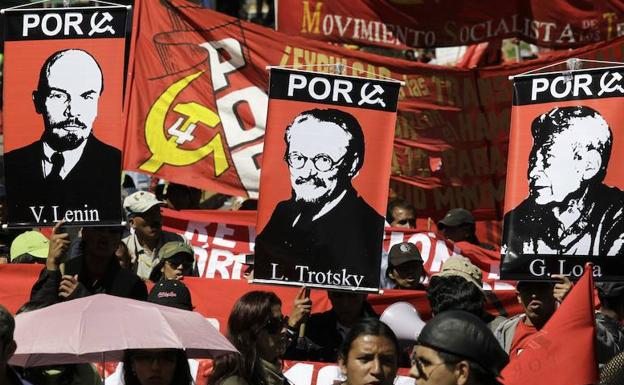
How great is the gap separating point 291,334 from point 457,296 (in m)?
0.99

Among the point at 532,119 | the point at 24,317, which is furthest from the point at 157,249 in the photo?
the point at 24,317

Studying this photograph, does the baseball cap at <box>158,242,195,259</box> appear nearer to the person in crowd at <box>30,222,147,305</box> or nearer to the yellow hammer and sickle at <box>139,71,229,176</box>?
the person in crowd at <box>30,222,147,305</box>

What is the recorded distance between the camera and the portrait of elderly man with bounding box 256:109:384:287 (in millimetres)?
8555

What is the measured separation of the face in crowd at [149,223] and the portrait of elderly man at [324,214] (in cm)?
142

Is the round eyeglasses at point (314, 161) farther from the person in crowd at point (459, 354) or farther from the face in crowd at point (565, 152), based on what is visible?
the person in crowd at point (459, 354)

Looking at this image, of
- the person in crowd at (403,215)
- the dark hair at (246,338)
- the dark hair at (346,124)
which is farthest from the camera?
the person in crowd at (403,215)

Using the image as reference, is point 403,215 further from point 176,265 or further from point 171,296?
point 171,296

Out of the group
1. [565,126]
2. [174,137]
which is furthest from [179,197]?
[565,126]

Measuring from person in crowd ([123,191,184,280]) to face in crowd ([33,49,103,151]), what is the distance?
4.14 feet

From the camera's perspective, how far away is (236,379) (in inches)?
264

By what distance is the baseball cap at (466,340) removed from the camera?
202 inches

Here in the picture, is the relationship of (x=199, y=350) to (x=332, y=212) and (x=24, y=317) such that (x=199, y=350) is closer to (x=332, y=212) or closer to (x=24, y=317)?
(x=24, y=317)

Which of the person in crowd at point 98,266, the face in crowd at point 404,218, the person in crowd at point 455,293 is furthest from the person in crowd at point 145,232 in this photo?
the person in crowd at point 455,293

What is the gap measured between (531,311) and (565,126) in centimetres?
119
